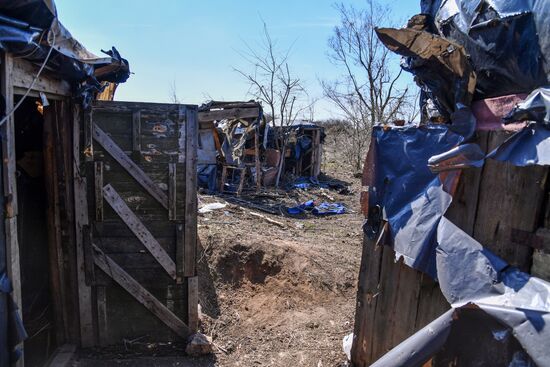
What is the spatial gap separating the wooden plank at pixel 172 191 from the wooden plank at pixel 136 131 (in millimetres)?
437

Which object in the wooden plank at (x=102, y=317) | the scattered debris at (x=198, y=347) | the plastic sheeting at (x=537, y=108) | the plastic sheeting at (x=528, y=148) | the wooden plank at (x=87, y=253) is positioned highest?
the plastic sheeting at (x=537, y=108)

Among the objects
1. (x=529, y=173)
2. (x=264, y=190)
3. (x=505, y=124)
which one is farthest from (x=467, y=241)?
(x=264, y=190)

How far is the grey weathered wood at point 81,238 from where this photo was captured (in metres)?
4.60

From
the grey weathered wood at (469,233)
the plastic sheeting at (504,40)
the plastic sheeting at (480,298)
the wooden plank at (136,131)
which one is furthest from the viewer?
the wooden plank at (136,131)

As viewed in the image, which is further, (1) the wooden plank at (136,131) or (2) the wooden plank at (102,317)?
(2) the wooden plank at (102,317)

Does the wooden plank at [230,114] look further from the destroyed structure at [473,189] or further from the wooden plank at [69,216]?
Result: the destroyed structure at [473,189]

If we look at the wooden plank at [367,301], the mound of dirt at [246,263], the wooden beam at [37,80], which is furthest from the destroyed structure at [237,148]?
the wooden plank at [367,301]

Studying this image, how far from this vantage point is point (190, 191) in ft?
16.3

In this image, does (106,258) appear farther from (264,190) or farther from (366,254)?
(264,190)

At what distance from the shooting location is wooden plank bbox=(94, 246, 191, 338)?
4.86 meters

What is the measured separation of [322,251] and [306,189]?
8.01 meters

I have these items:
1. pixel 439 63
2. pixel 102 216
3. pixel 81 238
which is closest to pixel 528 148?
pixel 439 63

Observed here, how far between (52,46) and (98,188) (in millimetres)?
1907

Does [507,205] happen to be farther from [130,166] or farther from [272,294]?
[272,294]
